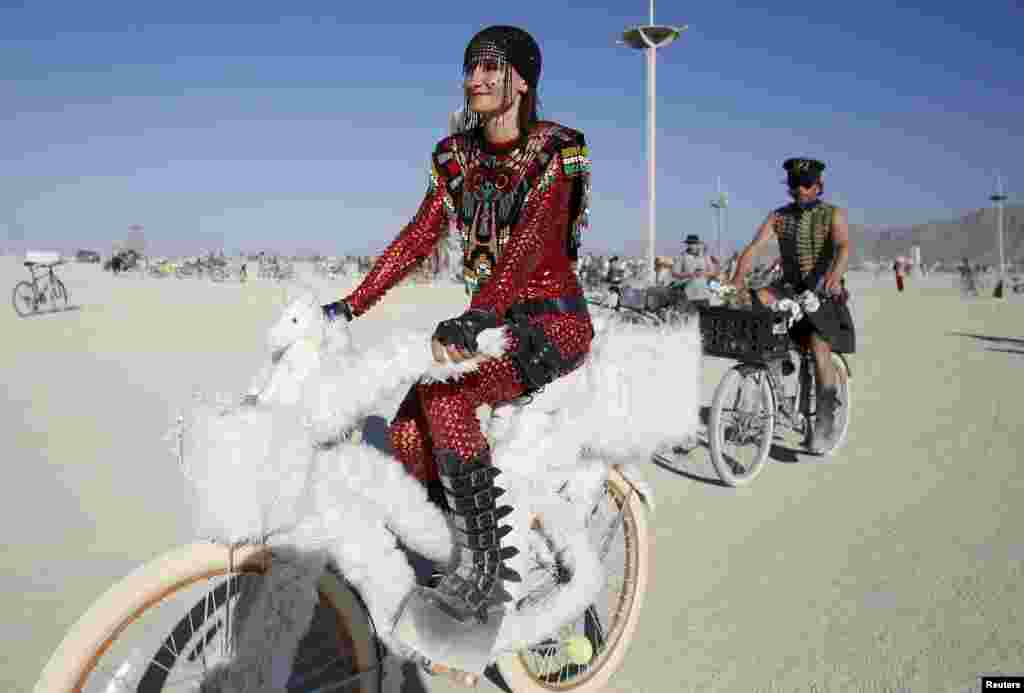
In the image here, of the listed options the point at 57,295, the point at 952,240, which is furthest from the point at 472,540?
the point at 952,240

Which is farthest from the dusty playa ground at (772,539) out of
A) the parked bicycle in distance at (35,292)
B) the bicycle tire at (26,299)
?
the bicycle tire at (26,299)

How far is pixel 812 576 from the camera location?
3.48m

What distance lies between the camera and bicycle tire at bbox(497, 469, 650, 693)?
8.16ft

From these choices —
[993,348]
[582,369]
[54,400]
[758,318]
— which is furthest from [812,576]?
[993,348]

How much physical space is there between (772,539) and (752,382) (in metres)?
1.28

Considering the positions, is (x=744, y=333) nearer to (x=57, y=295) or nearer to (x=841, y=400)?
(x=841, y=400)

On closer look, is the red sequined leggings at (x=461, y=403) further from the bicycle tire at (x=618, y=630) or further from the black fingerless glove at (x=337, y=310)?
the bicycle tire at (x=618, y=630)

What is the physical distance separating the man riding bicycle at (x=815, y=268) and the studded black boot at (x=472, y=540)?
11.1 ft

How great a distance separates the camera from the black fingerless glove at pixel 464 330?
167 centimetres

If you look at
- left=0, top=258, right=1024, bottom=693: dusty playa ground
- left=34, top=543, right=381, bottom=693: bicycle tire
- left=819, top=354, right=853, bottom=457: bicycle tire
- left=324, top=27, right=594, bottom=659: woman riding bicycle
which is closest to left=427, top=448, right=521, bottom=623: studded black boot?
left=324, top=27, right=594, bottom=659: woman riding bicycle

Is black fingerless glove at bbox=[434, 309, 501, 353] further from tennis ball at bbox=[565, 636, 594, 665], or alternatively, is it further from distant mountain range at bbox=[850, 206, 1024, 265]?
distant mountain range at bbox=[850, 206, 1024, 265]

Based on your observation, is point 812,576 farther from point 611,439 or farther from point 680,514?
point 611,439

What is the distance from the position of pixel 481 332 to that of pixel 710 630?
6.66ft

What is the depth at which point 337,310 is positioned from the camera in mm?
2098
